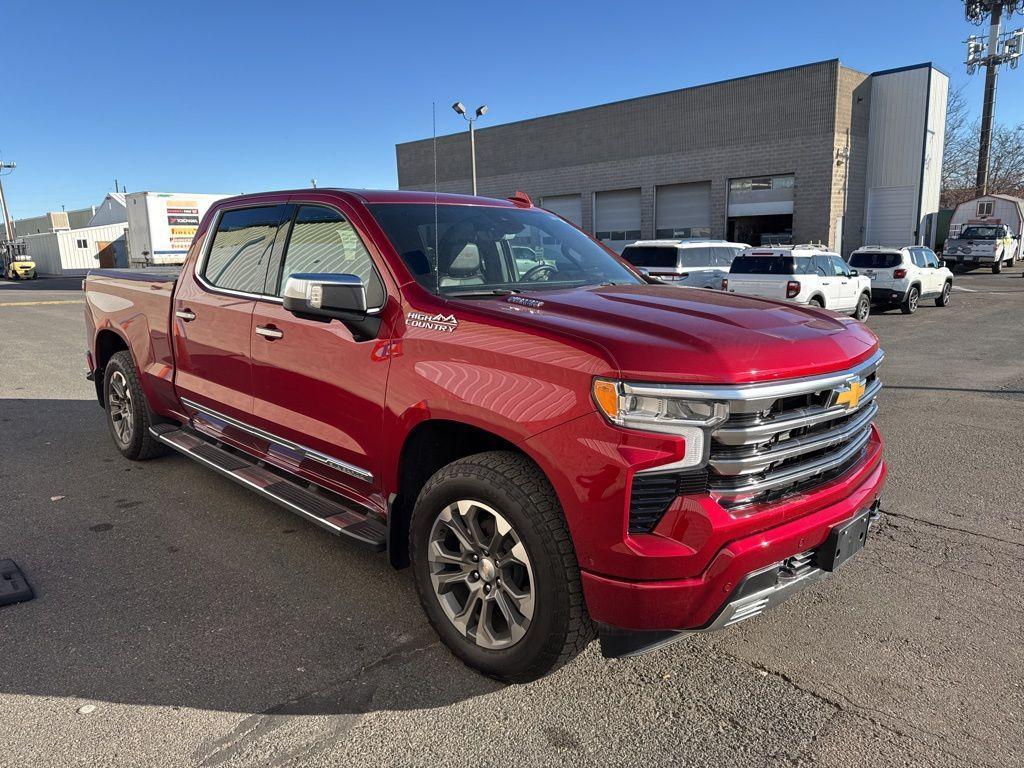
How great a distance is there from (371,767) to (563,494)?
1092mm

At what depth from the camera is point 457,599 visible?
2963mm

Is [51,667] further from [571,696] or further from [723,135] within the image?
[723,135]

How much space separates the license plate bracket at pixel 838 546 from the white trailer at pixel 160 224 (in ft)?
93.7

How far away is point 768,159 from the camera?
28.9 metres

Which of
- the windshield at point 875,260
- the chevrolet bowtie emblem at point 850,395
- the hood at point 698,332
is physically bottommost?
the windshield at point 875,260

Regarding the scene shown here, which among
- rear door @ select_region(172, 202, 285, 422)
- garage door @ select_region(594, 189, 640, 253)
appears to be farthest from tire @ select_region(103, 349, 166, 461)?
garage door @ select_region(594, 189, 640, 253)

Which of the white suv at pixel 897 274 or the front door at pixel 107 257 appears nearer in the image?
the white suv at pixel 897 274

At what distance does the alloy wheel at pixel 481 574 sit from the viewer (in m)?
2.66

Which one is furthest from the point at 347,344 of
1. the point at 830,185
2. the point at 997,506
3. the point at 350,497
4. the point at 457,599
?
the point at 830,185

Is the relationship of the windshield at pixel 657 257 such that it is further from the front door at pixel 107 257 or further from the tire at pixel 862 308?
the front door at pixel 107 257

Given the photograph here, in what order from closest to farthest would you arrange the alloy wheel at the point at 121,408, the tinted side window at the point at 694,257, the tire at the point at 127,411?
the tire at the point at 127,411
the alloy wheel at the point at 121,408
the tinted side window at the point at 694,257

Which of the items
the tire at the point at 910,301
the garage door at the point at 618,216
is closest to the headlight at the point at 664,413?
the tire at the point at 910,301

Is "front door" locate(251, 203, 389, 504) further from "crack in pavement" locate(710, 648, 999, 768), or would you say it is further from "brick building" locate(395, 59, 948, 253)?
"brick building" locate(395, 59, 948, 253)

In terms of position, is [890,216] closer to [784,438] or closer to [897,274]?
[897,274]
